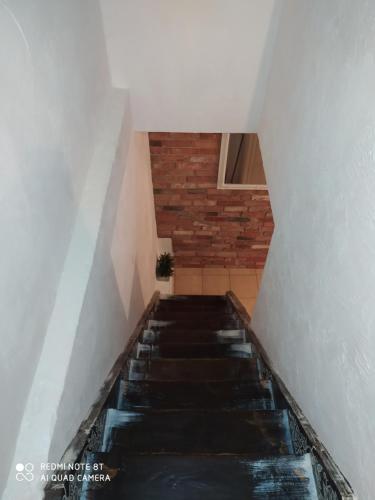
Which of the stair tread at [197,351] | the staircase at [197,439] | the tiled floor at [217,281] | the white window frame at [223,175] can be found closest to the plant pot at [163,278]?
the tiled floor at [217,281]

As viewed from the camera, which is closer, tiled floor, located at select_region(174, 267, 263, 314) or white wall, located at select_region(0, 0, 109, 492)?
white wall, located at select_region(0, 0, 109, 492)

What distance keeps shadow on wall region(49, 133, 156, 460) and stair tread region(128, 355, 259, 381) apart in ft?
0.72

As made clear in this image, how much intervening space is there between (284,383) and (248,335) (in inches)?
34.4

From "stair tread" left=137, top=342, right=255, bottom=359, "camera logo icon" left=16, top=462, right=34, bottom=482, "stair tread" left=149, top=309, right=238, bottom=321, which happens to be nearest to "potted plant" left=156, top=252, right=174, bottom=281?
"stair tread" left=149, top=309, right=238, bottom=321

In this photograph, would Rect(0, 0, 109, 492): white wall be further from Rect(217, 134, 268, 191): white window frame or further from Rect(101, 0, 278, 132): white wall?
Rect(217, 134, 268, 191): white window frame

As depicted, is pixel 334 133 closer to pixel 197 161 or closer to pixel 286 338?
pixel 286 338

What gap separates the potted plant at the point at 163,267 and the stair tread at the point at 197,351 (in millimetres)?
2398

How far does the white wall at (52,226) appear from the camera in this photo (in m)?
1.00

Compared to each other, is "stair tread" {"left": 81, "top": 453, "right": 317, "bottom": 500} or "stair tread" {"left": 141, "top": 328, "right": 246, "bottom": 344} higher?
"stair tread" {"left": 141, "top": 328, "right": 246, "bottom": 344}

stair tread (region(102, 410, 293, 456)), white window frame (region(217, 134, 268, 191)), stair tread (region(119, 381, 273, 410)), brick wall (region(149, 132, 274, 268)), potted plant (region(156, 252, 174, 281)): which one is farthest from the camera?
potted plant (region(156, 252, 174, 281))

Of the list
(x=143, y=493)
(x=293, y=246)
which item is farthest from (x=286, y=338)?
(x=143, y=493)

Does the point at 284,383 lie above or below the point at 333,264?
below

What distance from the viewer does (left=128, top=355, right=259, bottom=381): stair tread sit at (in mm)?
2117

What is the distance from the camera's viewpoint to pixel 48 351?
1229 millimetres
